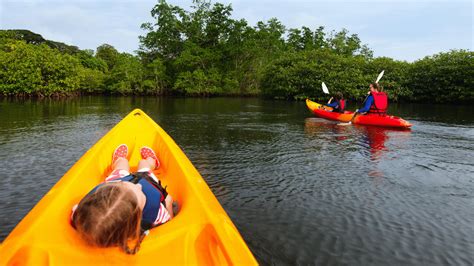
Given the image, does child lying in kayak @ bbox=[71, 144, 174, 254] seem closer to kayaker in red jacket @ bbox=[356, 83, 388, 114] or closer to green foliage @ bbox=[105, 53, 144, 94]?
kayaker in red jacket @ bbox=[356, 83, 388, 114]

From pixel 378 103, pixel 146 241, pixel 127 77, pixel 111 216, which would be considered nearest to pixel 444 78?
pixel 378 103

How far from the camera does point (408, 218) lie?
3.76 metres

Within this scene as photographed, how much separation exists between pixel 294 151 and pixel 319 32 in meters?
Result: 35.6

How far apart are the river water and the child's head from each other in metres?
1.42

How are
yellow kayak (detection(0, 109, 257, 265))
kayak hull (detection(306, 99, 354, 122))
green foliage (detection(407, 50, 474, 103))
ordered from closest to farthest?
yellow kayak (detection(0, 109, 257, 265)), kayak hull (detection(306, 99, 354, 122)), green foliage (detection(407, 50, 474, 103))

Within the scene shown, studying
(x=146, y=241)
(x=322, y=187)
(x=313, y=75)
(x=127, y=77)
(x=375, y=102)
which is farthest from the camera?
(x=127, y=77)

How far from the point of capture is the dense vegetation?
2406 cm

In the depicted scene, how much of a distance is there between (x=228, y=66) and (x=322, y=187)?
33.6 m

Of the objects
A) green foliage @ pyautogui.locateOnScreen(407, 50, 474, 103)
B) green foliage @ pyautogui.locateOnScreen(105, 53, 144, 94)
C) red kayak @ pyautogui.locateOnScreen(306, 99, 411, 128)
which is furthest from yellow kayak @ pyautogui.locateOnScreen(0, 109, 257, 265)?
green foliage @ pyautogui.locateOnScreen(105, 53, 144, 94)

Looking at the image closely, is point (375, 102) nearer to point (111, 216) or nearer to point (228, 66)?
point (111, 216)

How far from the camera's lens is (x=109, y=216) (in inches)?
68.1

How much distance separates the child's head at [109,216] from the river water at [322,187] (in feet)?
4.66

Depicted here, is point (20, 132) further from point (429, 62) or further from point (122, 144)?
point (429, 62)

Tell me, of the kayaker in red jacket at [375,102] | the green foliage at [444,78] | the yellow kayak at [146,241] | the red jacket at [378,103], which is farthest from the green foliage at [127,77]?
the yellow kayak at [146,241]
